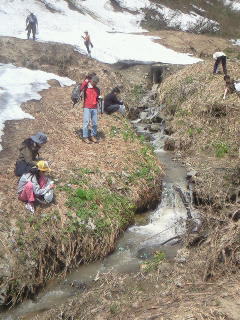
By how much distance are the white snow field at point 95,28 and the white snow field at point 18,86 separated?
588cm

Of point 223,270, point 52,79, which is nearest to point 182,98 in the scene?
Answer: point 52,79

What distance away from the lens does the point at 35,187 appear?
834cm

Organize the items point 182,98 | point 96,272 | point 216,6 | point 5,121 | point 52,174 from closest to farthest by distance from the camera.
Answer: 1. point 96,272
2. point 52,174
3. point 5,121
4. point 182,98
5. point 216,6

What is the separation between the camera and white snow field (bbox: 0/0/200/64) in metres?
25.5

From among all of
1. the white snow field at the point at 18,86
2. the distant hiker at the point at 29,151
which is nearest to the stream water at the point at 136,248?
the distant hiker at the point at 29,151

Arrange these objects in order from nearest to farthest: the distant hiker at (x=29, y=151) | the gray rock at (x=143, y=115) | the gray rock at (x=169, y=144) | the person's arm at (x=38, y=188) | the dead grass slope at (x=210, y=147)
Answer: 1. the dead grass slope at (x=210, y=147)
2. the person's arm at (x=38, y=188)
3. the distant hiker at (x=29, y=151)
4. the gray rock at (x=169, y=144)
5. the gray rock at (x=143, y=115)

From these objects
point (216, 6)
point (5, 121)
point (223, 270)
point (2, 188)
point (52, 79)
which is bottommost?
point (223, 270)

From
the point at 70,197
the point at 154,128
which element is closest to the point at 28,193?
the point at 70,197

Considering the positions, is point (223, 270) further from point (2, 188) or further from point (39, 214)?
point (2, 188)

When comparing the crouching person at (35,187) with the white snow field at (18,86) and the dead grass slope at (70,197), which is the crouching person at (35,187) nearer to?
the dead grass slope at (70,197)

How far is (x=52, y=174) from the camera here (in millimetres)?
9758

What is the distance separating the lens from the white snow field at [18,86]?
542 inches

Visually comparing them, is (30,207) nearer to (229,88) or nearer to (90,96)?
(90,96)

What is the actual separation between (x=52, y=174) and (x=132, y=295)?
13.1 ft
